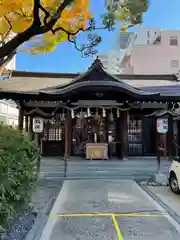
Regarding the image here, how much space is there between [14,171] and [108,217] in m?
2.45

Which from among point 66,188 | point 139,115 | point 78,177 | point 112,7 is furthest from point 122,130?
point 112,7

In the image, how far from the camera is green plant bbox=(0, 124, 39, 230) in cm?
335

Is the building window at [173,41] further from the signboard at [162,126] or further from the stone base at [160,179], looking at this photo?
the stone base at [160,179]

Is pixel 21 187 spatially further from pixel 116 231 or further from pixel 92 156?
pixel 92 156

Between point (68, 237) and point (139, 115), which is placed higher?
point (139, 115)

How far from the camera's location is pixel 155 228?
471 centimetres

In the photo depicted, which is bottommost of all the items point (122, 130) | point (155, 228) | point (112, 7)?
point (155, 228)

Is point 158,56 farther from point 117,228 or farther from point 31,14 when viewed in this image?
point 117,228

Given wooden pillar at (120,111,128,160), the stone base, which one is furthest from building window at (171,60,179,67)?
the stone base

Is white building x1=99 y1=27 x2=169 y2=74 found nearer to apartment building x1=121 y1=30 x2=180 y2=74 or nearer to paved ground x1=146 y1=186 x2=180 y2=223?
apartment building x1=121 y1=30 x2=180 y2=74

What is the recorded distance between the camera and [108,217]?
17.2ft

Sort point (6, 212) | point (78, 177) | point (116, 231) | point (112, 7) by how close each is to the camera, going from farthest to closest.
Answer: point (78, 177) → point (112, 7) → point (116, 231) → point (6, 212)

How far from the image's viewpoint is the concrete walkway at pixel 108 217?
4.41 meters

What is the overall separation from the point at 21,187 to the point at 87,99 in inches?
293
